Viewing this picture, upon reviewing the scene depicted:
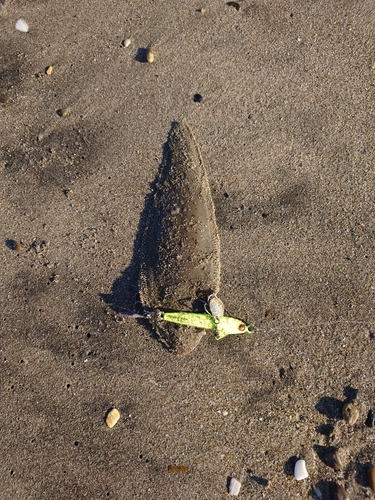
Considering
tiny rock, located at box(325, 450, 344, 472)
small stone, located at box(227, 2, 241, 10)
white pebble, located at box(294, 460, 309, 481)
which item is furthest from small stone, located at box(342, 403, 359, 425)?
small stone, located at box(227, 2, 241, 10)

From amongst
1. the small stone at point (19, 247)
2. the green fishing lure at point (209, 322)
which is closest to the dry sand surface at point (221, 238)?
the small stone at point (19, 247)

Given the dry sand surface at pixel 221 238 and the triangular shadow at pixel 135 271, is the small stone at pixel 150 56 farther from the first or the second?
the triangular shadow at pixel 135 271

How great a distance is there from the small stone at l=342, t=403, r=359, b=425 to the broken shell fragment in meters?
2.05

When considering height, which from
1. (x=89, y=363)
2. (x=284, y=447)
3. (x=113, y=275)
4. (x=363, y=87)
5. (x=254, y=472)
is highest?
(x=363, y=87)

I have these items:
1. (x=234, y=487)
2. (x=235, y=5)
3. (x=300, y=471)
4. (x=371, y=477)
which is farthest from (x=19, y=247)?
(x=371, y=477)

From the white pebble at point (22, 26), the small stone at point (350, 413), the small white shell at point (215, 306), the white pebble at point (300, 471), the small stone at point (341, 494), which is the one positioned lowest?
the small stone at point (341, 494)

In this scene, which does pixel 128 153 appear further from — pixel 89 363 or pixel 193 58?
pixel 89 363

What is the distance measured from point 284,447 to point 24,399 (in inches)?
97.0

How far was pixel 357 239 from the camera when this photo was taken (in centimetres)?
307

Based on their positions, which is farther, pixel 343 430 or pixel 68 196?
pixel 68 196

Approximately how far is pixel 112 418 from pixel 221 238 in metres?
1.95

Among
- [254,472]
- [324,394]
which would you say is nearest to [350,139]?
[324,394]

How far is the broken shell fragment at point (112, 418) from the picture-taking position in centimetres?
306

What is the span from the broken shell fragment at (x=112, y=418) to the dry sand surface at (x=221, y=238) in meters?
0.07
